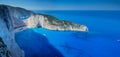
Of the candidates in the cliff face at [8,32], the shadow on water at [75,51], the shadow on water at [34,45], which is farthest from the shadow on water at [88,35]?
the cliff face at [8,32]

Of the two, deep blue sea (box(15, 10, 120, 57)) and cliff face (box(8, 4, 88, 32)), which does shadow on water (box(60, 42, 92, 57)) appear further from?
cliff face (box(8, 4, 88, 32))

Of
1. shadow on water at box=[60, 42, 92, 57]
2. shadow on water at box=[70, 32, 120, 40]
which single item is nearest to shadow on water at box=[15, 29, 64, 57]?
shadow on water at box=[60, 42, 92, 57]

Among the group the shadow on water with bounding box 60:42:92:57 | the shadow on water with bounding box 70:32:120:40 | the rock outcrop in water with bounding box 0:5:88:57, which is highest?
the rock outcrop in water with bounding box 0:5:88:57

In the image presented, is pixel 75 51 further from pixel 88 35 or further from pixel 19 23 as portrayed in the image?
pixel 19 23

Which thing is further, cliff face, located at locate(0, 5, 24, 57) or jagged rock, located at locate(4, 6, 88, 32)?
jagged rock, located at locate(4, 6, 88, 32)

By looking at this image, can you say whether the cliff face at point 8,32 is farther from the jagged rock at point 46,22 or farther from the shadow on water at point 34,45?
the jagged rock at point 46,22

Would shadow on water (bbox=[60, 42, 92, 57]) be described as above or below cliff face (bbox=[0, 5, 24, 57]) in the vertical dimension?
below

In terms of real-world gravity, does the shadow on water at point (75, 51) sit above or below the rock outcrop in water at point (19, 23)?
below

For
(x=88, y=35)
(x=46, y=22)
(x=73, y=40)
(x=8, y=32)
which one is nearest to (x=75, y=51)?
(x=73, y=40)
